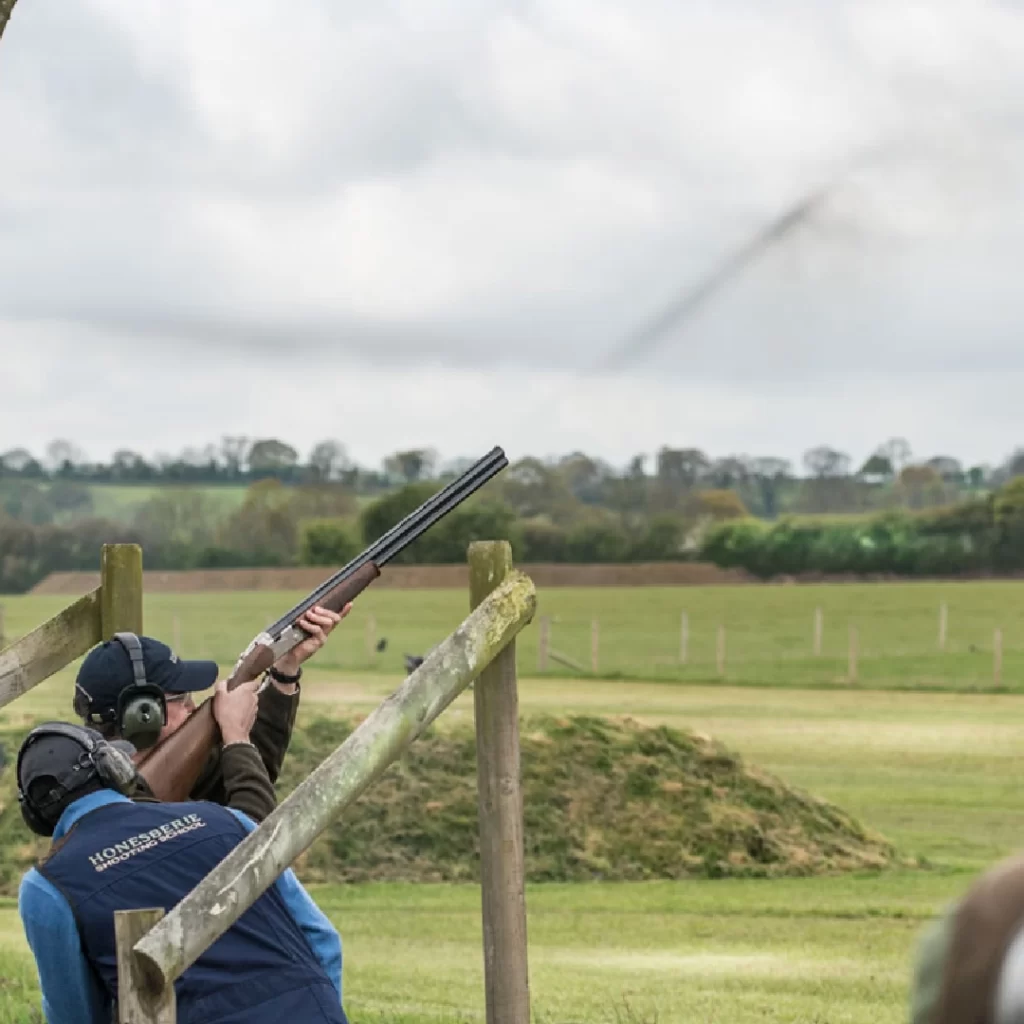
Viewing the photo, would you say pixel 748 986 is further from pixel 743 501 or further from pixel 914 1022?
pixel 743 501

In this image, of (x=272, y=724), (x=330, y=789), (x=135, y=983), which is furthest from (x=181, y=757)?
(x=135, y=983)

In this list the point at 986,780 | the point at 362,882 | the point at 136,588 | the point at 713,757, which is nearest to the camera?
the point at 136,588

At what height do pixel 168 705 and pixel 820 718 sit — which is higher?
pixel 168 705

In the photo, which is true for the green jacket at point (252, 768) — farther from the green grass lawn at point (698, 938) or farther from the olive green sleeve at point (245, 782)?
the green grass lawn at point (698, 938)

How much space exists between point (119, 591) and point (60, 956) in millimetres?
2742

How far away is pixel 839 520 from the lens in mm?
69438

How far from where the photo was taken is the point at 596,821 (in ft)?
46.3

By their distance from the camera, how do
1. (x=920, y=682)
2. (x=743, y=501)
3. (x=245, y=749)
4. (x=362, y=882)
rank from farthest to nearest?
1. (x=743, y=501)
2. (x=920, y=682)
3. (x=362, y=882)
4. (x=245, y=749)

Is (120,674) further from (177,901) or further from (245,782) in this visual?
(177,901)

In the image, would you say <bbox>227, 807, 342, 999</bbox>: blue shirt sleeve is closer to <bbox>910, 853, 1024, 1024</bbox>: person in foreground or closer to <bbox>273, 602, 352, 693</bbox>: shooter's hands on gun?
<bbox>273, 602, 352, 693</bbox>: shooter's hands on gun

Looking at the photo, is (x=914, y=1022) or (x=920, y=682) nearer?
(x=914, y=1022)

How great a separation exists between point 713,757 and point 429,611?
5505 cm

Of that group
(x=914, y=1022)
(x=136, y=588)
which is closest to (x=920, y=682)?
(x=136, y=588)

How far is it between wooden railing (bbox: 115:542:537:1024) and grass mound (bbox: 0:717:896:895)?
8.65 m
